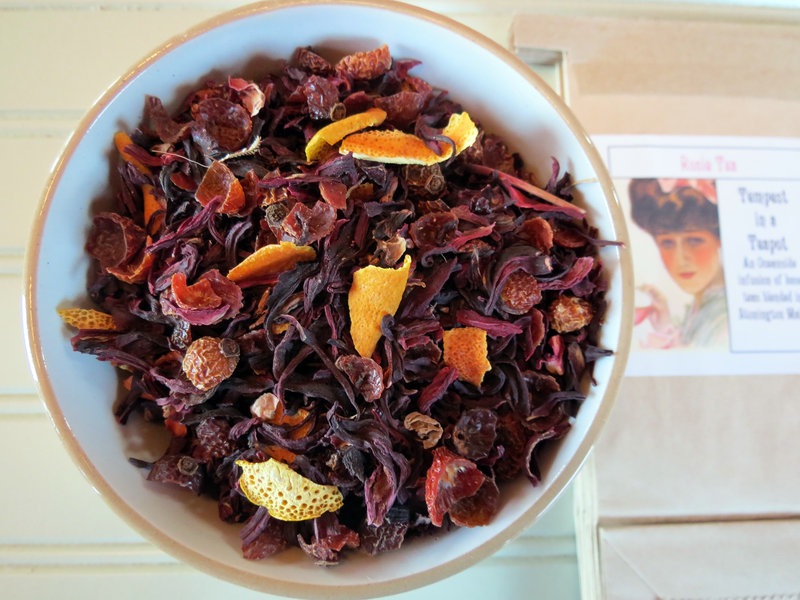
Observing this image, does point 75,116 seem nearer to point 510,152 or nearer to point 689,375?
point 510,152

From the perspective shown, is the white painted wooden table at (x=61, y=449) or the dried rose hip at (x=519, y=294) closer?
the dried rose hip at (x=519, y=294)

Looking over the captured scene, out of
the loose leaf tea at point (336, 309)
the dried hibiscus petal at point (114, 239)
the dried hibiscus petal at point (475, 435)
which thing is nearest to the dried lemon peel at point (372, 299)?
the loose leaf tea at point (336, 309)

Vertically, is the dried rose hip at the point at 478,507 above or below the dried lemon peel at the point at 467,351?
below

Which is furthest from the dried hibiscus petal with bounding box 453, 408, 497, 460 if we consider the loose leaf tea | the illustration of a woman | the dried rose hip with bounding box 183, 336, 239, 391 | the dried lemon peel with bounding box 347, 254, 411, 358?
the illustration of a woman

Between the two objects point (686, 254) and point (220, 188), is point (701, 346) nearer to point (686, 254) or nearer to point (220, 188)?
point (686, 254)

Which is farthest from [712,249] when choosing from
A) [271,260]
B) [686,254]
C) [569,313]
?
[271,260]

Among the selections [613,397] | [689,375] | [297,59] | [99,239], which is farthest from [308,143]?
[689,375]

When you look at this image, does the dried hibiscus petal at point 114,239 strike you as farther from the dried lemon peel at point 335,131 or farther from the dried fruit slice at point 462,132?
the dried fruit slice at point 462,132
